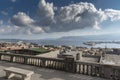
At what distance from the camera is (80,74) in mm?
6898

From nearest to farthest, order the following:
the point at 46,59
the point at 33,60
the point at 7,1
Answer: the point at 46,59 → the point at 33,60 → the point at 7,1

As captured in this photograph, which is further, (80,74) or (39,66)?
(39,66)

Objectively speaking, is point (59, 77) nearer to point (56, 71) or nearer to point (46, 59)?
point (56, 71)

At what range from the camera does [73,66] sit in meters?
7.16

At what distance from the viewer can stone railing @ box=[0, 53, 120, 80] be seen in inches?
247

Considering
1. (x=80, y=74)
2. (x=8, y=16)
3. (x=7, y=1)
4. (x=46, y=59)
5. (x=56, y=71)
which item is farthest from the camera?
(x=8, y=16)

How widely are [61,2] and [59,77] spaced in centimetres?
4003

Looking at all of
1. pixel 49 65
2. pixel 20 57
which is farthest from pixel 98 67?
pixel 20 57

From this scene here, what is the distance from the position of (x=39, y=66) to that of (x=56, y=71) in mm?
1321

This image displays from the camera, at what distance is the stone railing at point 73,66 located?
6270 mm

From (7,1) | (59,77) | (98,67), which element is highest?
(7,1)

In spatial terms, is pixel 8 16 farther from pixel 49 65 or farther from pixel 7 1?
pixel 49 65

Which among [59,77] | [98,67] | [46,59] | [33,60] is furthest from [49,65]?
[98,67]

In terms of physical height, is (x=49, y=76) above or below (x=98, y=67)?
below
